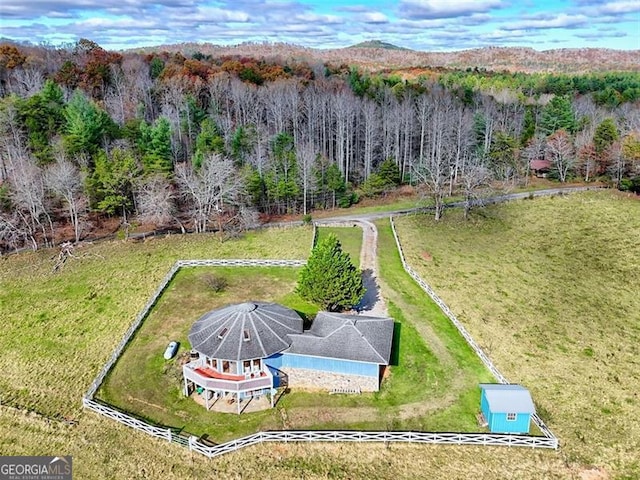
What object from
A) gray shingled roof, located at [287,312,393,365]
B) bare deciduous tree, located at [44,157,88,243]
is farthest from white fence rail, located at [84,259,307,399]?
bare deciduous tree, located at [44,157,88,243]

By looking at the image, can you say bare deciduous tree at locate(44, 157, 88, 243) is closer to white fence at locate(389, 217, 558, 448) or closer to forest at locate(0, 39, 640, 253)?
forest at locate(0, 39, 640, 253)

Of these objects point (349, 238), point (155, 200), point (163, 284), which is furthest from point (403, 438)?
point (155, 200)

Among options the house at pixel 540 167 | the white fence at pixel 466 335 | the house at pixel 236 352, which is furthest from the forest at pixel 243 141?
the house at pixel 236 352

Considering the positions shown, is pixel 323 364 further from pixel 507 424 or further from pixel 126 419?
pixel 126 419

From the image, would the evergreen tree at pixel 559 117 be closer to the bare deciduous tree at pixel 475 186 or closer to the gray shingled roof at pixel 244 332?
the bare deciduous tree at pixel 475 186

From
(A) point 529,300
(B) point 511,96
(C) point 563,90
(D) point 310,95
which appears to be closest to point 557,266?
(A) point 529,300

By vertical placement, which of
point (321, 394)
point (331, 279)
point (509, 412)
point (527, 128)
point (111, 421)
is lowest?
point (111, 421)
